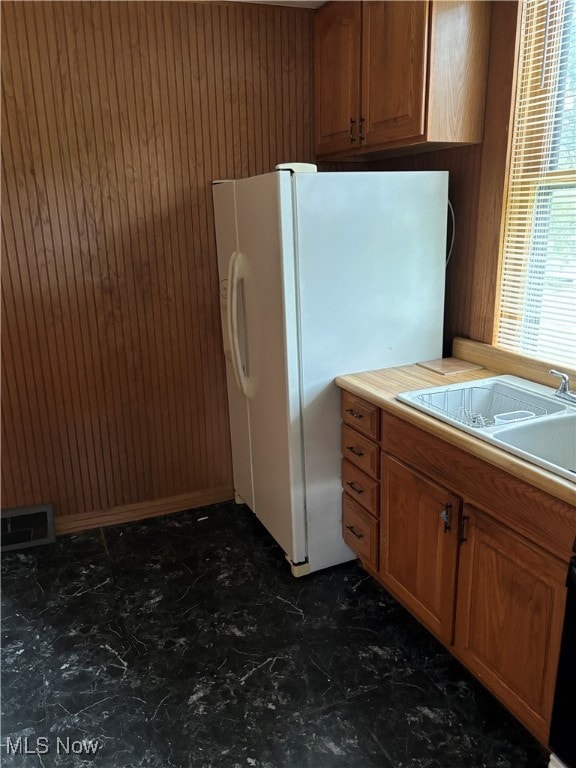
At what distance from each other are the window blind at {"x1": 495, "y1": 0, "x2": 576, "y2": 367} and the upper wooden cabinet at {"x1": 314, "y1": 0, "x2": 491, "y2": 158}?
168mm

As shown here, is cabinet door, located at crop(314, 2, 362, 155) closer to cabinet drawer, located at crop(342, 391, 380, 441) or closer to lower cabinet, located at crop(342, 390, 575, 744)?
cabinet drawer, located at crop(342, 391, 380, 441)

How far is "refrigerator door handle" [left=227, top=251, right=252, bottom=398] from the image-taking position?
2539 mm

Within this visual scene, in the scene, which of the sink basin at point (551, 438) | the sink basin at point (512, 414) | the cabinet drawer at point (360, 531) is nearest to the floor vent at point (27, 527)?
the cabinet drawer at point (360, 531)

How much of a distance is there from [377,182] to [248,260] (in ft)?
2.02

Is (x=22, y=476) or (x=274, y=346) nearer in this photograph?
(x=274, y=346)

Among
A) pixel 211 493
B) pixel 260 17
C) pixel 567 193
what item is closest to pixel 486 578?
pixel 567 193

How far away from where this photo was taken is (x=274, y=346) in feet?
7.70

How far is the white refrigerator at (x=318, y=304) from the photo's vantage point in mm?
2189

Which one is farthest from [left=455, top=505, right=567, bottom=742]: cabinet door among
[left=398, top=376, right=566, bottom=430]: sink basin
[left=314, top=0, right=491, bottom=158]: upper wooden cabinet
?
[left=314, top=0, right=491, bottom=158]: upper wooden cabinet

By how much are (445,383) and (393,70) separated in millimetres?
1206

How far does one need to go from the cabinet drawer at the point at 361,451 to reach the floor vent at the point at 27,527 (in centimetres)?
153

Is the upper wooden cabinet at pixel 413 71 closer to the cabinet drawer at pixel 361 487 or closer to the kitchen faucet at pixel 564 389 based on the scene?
the kitchen faucet at pixel 564 389

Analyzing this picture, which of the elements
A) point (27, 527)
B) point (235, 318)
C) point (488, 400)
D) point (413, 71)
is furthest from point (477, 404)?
point (27, 527)

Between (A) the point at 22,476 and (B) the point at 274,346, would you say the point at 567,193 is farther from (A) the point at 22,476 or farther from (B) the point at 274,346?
(A) the point at 22,476
